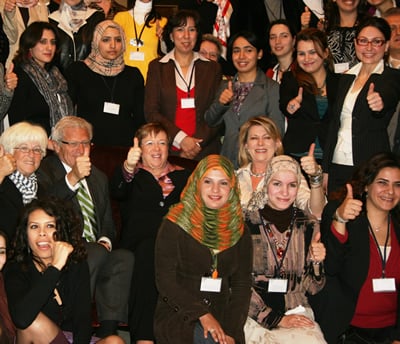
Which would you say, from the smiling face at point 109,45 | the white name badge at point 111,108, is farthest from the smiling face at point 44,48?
the white name badge at point 111,108

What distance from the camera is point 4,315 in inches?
163

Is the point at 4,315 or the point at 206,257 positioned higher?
the point at 206,257

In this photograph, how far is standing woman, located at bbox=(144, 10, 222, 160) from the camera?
6090mm

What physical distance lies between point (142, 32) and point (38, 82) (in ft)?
3.69

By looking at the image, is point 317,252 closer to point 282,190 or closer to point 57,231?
point 282,190

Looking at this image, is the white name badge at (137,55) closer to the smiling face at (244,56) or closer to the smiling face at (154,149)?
the smiling face at (244,56)

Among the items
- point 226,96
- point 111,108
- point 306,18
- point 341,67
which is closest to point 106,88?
point 111,108

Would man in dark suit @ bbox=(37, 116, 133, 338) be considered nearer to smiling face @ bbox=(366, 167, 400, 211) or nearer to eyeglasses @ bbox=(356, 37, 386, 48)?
smiling face @ bbox=(366, 167, 400, 211)

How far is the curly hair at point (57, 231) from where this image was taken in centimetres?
424

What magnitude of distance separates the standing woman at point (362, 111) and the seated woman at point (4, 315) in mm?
2358

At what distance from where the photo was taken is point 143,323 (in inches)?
183

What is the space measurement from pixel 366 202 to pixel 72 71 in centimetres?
261

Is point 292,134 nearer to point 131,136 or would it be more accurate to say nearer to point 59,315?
point 131,136

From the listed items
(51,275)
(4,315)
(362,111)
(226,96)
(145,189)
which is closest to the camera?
(51,275)
